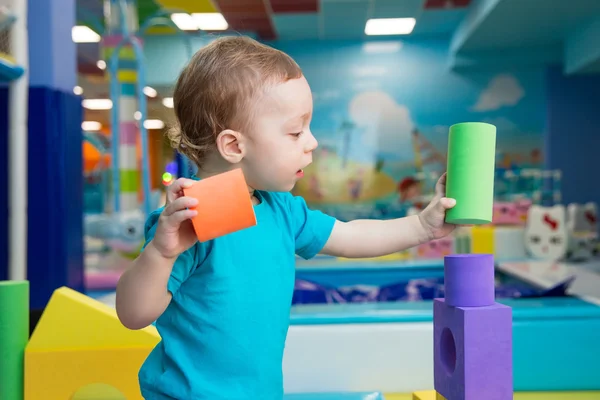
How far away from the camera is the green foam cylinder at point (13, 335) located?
3.63 ft

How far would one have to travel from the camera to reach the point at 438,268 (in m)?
3.13

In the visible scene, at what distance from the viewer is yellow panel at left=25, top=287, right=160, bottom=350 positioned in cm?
117

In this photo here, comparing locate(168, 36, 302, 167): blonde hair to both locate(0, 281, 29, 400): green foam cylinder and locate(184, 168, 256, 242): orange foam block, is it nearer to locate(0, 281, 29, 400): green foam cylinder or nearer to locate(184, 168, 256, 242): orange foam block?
locate(184, 168, 256, 242): orange foam block

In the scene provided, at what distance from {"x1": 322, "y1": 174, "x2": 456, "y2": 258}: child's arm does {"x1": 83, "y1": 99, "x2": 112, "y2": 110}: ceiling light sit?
33.0ft

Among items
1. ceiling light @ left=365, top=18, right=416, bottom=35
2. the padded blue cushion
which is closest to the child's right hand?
the padded blue cushion

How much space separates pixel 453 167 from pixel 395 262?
2.32m

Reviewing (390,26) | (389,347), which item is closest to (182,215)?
(389,347)

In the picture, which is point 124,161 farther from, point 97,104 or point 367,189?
point 97,104

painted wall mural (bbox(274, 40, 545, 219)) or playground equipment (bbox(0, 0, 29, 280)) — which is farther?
painted wall mural (bbox(274, 40, 545, 219))

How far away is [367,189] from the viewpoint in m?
7.02

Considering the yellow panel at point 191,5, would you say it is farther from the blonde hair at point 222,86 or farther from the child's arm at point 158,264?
the child's arm at point 158,264

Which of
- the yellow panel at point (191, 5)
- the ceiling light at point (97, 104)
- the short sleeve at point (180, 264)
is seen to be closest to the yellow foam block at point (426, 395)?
the short sleeve at point (180, 264)

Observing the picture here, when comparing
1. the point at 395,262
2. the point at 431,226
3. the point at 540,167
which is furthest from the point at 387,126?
the point at 431,226

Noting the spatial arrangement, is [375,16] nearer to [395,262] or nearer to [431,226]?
[395,262]
